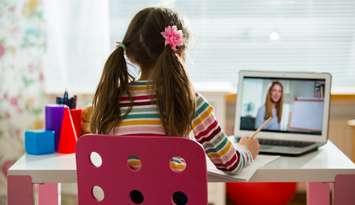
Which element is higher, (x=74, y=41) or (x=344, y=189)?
(x=74, y=41)

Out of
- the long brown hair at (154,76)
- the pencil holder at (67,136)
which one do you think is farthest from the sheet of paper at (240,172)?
the pencil holder at (67,136)

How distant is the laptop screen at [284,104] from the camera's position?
73.0 inches

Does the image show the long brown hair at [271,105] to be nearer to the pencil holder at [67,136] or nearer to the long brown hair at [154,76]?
the long brown hair at [154,76]

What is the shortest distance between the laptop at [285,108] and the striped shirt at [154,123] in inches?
13.2

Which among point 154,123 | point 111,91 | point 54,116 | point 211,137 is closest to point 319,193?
point 211,137

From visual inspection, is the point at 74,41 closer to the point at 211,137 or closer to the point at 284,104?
the point at 284,104

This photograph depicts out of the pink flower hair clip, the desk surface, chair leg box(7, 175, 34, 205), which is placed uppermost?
the pink flower hair clip

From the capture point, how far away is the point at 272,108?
1.89 meters

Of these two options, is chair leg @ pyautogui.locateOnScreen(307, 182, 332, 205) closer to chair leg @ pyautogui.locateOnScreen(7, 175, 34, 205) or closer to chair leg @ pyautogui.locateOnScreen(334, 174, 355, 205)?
chair leg @ pyautogui.locateOnScreen(334, 174, 355, 205)

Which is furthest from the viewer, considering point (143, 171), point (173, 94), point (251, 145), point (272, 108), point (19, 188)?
point (272, 108)

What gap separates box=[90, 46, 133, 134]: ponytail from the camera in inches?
58.8

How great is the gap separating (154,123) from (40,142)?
17.2 inches

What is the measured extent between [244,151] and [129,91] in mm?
371

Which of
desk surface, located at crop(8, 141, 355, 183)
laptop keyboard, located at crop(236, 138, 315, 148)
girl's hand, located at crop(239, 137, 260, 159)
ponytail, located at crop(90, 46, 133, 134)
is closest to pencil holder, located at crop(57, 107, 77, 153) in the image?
desk surface, located at crop(8, 141, 355, 183)
